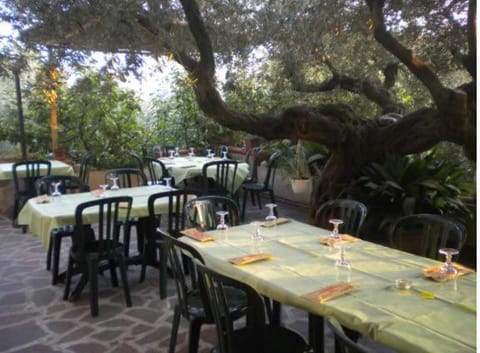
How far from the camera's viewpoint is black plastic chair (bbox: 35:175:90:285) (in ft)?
14.0

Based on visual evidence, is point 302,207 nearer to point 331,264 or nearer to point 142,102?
point 142,102

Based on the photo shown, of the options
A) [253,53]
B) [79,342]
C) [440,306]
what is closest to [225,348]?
[440,306]

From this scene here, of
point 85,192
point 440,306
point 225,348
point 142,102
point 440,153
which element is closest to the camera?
point 440,306

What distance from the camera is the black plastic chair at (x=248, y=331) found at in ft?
7.08

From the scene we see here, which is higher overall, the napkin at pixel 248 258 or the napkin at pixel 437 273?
the napkin at pixel 437 273

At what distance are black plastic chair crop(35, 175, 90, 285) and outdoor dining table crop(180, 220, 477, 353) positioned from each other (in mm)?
1815

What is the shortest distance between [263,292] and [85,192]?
3.20 metres

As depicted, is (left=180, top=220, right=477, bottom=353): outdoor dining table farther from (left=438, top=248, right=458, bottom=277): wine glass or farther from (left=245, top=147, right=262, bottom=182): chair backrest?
(left=245, top=147, right=262, bottom=182): chair backrest

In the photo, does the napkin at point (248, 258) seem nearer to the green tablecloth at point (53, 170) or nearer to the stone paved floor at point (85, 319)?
the stone paved floor at point (85, 319)

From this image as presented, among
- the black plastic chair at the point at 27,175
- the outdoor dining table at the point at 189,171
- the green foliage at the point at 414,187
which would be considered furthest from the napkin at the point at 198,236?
the black plastic chair at the point at 27,175

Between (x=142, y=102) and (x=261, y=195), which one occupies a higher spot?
(x=142, y=102)

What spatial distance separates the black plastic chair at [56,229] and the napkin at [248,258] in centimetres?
212

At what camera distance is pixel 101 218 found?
373 cm

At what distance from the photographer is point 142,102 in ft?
29.8
